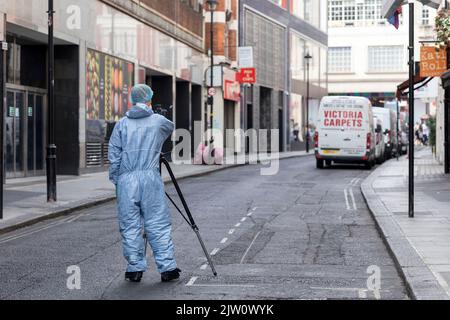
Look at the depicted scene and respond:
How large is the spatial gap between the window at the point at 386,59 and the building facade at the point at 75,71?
174 ft

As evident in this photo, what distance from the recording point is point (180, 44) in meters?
38.0

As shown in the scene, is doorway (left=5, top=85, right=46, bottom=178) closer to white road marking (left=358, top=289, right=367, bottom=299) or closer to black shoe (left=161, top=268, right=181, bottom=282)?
black shoe (left=161, top=268, right=181, bottom=282)

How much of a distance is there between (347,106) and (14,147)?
13344 mm

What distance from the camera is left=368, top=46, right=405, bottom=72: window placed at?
83.9m

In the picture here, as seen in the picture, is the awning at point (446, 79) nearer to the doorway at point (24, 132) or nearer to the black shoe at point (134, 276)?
the doorway at point (24, 132)

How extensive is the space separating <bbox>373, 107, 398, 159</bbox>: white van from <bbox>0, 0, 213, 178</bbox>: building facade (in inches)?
514

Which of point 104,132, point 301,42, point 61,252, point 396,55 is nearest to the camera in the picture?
point 61,252

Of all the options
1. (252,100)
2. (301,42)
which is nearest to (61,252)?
(252,100)

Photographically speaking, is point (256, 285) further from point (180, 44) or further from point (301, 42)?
point (301, 42)

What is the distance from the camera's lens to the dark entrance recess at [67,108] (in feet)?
83.2

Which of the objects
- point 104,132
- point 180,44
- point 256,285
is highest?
point 180,44

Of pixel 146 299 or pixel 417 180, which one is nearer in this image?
pixel 146 299

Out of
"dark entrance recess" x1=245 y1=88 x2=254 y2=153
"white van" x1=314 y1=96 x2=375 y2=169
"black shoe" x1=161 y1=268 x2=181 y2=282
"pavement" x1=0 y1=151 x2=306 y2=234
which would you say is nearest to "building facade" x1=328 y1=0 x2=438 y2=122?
"dark entrance recess" x1=245 y1=88 x2=254 y2=153
